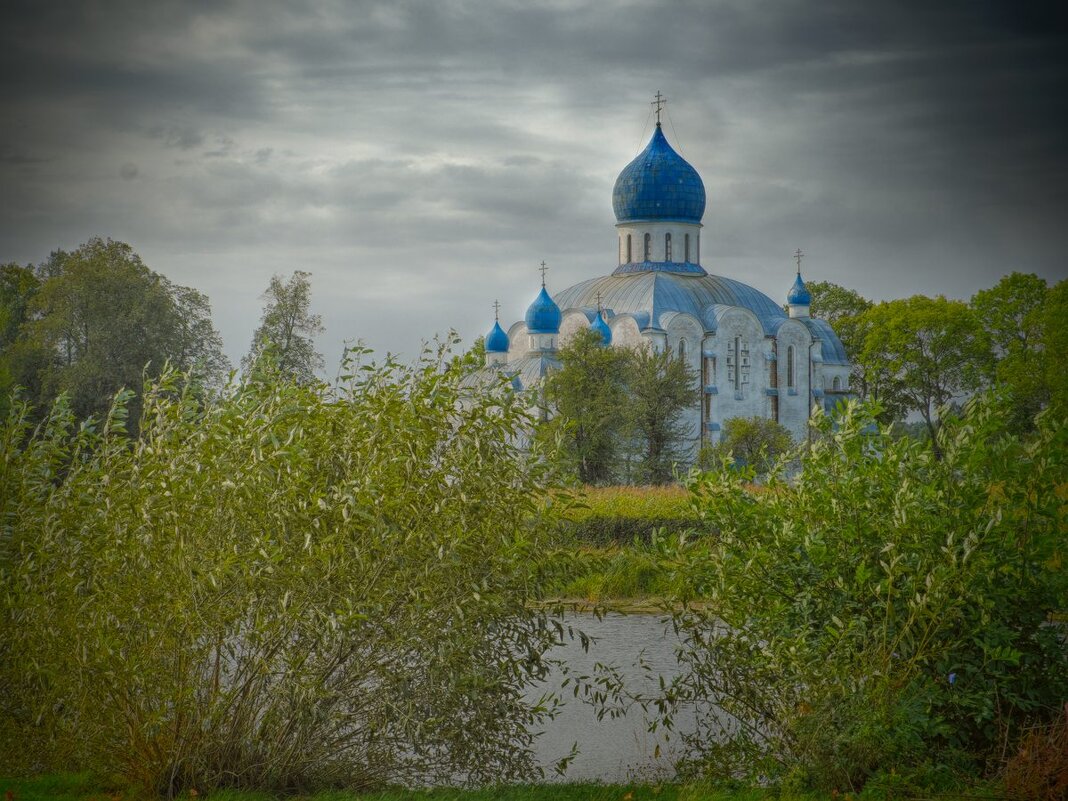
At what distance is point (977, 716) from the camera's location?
6.48 m

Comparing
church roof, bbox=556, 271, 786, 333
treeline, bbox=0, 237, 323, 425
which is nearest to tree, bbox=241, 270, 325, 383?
treeline, bbox=0, 237, 323, 425

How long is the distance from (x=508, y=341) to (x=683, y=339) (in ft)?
19.8

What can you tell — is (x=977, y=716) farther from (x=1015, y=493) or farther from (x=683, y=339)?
(x=683, y=339)

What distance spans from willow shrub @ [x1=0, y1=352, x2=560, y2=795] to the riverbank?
134mm

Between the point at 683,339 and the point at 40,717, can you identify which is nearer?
the point at 40,717

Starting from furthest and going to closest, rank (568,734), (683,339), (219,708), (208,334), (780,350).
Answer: (780,350), (683,339), (208,334), (568,734), (219,708)

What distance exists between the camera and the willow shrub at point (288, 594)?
631cm

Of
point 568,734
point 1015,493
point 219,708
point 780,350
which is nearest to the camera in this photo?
point 219,708

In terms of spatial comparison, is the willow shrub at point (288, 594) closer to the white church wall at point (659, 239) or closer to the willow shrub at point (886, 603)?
the willow shrub at point (886, 603)

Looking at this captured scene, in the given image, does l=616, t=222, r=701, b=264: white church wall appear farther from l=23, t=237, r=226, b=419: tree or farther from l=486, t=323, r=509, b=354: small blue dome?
l=23, t=237, r=226, b=419: tree

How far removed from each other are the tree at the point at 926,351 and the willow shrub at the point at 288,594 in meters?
34.2

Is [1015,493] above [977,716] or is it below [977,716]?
above

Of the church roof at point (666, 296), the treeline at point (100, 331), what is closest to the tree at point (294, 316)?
the treeline at point (100, 331)

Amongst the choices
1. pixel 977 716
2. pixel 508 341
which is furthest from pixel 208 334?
pixel 977 716
